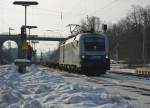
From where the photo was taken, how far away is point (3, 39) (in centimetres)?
13450

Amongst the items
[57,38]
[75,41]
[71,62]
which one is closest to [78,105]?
[75,41]

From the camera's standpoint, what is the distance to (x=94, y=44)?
4166cm

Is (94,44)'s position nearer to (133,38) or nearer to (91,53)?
(91,53)

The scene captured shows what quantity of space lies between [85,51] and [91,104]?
1047 inches

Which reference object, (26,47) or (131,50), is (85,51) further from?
(131,50)

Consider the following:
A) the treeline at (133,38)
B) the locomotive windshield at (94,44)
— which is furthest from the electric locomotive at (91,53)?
the treeline at (133,38)

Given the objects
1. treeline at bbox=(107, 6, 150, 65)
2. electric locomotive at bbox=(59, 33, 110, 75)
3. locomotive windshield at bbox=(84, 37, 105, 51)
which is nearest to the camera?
electric locomotive at bbox=(59, 33, 110, 75)

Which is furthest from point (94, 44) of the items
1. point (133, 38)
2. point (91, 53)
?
point (133, 38)

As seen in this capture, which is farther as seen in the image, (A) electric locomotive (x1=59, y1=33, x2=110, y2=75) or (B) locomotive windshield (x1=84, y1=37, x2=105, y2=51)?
(B) locomotive windshield (x1=84, y1=37, x2=105, y2=51)

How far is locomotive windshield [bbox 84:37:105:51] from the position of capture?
136 ft

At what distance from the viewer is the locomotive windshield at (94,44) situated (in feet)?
136

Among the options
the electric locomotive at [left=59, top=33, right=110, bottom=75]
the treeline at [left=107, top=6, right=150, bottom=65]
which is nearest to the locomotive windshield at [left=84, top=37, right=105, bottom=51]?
the electric locomotive at [left=59, top=33, right=110, bottom=75]

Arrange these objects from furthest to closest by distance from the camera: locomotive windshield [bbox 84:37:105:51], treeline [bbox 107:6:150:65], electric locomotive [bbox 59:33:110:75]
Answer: treeline [bbox 107:6:150:65], locomotive windshield [bbox 84:37:105:51], electric locomotive [bbox 59:33:110:75]

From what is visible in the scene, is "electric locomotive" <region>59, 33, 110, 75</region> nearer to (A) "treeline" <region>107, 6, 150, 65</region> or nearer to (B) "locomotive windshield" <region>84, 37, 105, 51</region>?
(B) "locomotive windshield" <region>84, 37, 105, 51</region>
